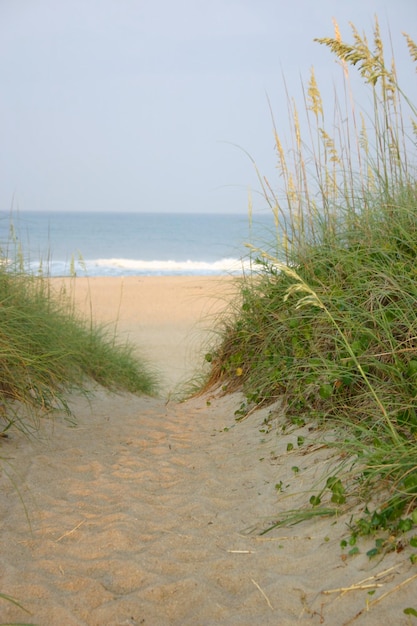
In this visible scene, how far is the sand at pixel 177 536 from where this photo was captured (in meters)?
2.08

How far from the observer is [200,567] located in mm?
2414

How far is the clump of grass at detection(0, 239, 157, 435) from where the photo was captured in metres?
3.82

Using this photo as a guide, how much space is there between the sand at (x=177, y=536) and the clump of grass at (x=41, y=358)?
0.23 meters

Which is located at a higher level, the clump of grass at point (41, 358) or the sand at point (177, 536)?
the clump of grass at point (41, 358)

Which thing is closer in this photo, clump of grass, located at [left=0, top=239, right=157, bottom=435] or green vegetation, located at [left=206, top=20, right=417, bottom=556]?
green vegetation, located at [left=206, top=20, right=417, bottom=556]

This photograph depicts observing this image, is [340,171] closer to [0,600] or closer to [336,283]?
[336,283]

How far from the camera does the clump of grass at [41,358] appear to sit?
382 centimetres

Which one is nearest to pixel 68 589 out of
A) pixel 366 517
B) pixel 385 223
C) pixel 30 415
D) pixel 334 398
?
pixel 366 517

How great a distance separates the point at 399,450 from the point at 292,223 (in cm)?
264

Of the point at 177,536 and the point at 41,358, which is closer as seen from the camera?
the point at 177,536

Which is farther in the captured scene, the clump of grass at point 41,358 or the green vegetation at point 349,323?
the clump of grass at point 41,358

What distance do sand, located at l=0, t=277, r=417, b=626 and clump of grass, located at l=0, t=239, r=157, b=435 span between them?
23cm

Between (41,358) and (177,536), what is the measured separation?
6.44 feet

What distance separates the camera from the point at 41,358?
4.29 meters
